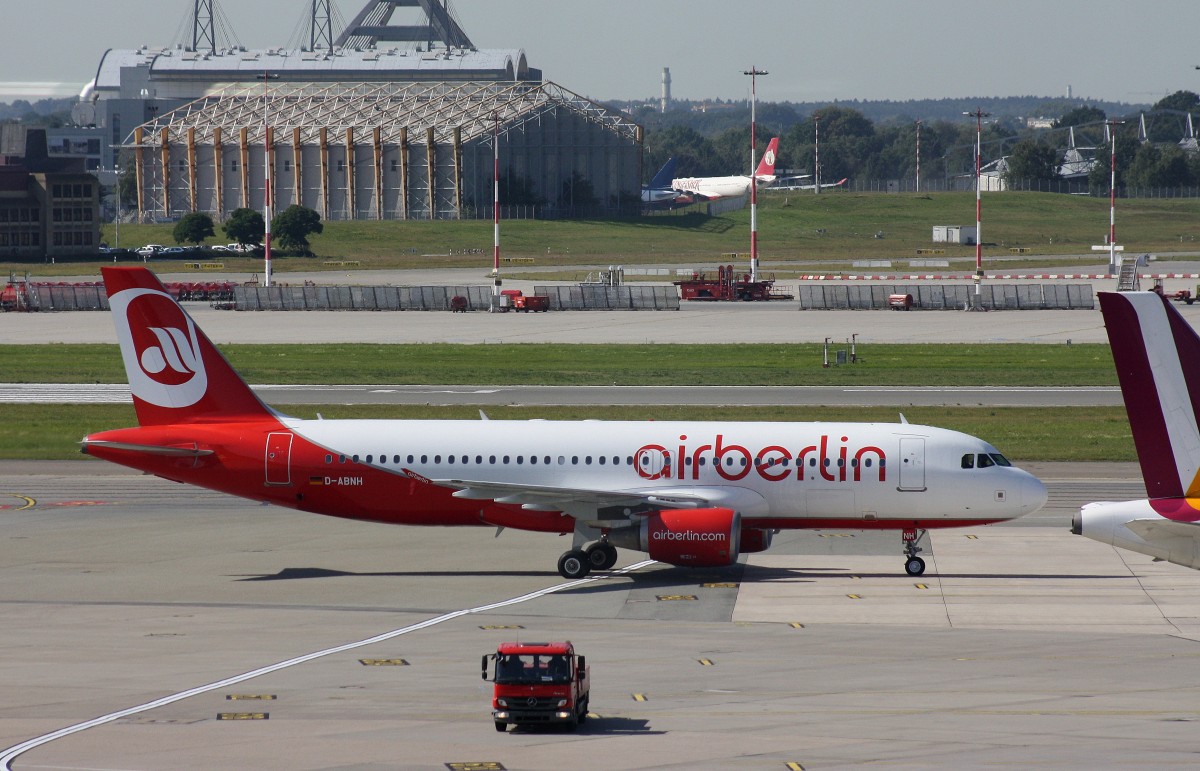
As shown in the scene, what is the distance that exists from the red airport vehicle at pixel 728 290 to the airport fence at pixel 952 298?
9.77 meters

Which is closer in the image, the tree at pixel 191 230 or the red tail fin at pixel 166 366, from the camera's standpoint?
the red tail fin at pixel 166 366

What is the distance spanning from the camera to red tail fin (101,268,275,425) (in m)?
37.5

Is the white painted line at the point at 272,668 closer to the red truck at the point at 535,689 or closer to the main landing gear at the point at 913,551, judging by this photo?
the red truck at the point at 535,689

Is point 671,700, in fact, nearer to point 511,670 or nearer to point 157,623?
point 511,670

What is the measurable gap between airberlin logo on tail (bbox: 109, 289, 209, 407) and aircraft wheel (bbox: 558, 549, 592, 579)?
1059cm

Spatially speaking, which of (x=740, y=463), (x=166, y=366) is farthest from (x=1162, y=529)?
(x=166, y=366)

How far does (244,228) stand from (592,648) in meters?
161

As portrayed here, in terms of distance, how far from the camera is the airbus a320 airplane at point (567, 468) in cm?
3497

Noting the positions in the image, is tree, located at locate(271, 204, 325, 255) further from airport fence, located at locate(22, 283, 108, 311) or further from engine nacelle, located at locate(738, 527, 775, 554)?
engine nacelle, located at locate(738, 527, 775, 554)

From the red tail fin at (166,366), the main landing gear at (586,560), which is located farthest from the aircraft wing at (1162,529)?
the red tail fin at (166,366)

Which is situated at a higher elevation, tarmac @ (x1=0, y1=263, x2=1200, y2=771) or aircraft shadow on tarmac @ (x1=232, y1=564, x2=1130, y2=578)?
tarmac @ (x1=0, y1=263, x2=1200, y2=771)

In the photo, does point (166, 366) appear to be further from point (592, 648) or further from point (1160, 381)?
point (1160, 381)

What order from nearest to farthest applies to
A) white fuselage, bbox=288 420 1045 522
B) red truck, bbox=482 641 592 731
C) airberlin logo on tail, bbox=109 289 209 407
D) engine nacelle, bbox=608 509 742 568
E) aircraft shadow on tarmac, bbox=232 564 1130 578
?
red truck, bbox=482 641 592 731
engine nacelle, bbox=608 509 742 568
aircraft shadow on tarmac, bbox=232 564 1130 578
white fuselage, bbox=288 420 1045 522
airberlin logo on tail, bbox=109 289 209 407

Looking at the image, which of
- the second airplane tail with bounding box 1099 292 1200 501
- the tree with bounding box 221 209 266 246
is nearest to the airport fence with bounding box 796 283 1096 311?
the tree with bounding box 221 209 266 246
